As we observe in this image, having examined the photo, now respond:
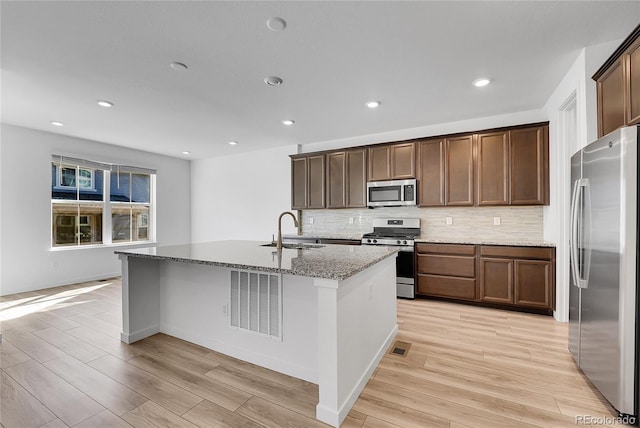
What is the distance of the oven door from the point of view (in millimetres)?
4059

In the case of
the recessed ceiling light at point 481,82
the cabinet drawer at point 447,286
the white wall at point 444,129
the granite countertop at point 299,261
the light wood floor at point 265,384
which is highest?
the recessed ceiling light at point 481,82

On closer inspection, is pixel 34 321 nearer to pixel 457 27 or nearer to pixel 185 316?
pixel 185 316

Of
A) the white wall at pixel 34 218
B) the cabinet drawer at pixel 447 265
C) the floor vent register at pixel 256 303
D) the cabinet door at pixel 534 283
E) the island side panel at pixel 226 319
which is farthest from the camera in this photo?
the white wall at pixel 34 218

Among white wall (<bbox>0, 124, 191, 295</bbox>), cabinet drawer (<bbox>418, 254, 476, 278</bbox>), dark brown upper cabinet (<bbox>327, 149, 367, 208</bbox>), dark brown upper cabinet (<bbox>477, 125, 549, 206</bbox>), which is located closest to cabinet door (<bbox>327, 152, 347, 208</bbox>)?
dark brown upper cabinet (<bbox>327, 149, 367, 208</bbox>)

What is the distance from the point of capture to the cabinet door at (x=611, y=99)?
6.47 feet

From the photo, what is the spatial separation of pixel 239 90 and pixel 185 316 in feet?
7.98

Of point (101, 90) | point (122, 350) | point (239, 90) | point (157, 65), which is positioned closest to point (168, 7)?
point (157, 65)

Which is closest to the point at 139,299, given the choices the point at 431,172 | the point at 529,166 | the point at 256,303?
the point at 256,303

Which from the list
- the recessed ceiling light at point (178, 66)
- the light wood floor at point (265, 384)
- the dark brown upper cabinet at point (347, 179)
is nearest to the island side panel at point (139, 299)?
the light wood floor at point (265, 384)

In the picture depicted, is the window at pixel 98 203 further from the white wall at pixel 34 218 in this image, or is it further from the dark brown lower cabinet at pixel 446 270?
the dark brown lower cabinet at pixel 446 270

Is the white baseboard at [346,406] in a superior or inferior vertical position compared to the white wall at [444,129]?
inferior

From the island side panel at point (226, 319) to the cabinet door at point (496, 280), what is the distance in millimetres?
2674

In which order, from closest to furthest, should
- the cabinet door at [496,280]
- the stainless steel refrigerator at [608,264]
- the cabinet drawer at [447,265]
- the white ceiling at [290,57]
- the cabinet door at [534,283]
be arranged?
the stainless steel refrigerator at [608,264]
the white ceiling at [290,57]
the cabinet door at [534,283]
the cabinet door at [496,280]
the cabinet drawer at [447,265]

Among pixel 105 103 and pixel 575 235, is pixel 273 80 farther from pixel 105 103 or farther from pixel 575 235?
pixel 575 235
